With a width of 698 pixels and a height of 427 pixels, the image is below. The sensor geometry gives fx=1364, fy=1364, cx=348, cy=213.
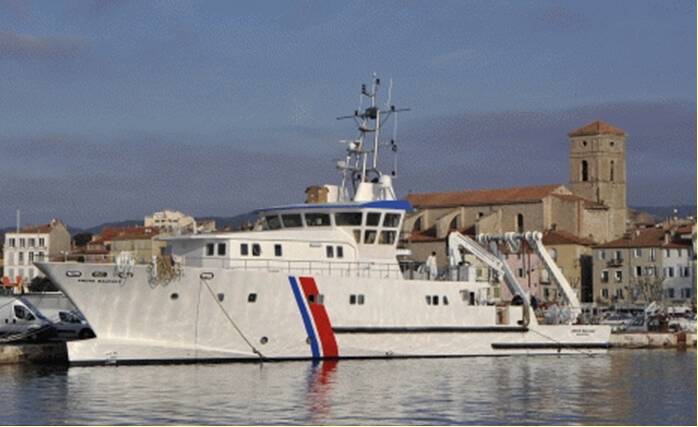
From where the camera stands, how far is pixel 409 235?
3967 inches

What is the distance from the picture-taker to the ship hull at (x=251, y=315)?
33.8 metres

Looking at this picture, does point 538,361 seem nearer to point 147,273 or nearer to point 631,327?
point 147,273

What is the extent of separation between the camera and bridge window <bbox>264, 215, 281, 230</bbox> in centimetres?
3859

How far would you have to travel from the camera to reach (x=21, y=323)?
41.6 metres

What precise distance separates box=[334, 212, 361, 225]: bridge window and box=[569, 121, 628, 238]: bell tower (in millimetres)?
80165

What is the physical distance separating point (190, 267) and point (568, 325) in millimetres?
12529

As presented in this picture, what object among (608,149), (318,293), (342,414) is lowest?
(342,414)

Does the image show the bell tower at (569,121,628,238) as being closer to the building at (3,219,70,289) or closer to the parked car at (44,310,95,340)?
the building at (3,219,70,289)

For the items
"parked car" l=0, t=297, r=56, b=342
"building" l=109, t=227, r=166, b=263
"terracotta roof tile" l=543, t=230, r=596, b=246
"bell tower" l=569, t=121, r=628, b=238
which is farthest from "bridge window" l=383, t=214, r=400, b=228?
"bell tower" l=569, t=121, r=628, b=238

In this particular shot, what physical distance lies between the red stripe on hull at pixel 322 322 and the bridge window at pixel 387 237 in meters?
3.96

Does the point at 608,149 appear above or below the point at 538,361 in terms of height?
above

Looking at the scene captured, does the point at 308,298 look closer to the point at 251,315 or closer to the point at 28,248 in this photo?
the point at 251,315

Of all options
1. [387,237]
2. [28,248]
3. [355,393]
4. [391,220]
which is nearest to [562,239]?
[28,248]

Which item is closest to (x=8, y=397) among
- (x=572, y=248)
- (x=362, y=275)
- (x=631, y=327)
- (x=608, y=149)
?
(x=362, y=275)
